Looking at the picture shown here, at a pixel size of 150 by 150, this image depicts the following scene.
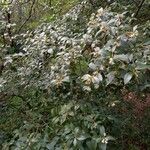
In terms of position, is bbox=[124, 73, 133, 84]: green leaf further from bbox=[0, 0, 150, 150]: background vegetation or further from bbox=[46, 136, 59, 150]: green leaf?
bbox=[46, 136, 59, 150]: green leaf

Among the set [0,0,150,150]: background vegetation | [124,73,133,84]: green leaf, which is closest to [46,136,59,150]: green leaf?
[0,0,150,150]: background vegetation

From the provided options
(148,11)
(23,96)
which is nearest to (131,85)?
(23,96)

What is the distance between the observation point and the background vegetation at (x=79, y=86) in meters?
2.75

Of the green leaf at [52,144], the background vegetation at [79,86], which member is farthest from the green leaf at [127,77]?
the green leaf at [52,144]

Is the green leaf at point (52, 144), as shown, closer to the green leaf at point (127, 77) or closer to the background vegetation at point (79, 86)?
the background vegetation at point (79, 86)

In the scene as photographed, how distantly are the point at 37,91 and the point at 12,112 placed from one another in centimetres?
60

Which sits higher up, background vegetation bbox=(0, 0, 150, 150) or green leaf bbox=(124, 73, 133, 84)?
green leaf bbox=(124, 73, 133, 84)

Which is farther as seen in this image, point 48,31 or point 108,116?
point 48,31

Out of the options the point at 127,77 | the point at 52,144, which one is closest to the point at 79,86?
the point at 52,144

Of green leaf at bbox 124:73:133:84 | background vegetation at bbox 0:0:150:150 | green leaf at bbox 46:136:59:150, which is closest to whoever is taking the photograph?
green leaf at bbox 124:73:133:84

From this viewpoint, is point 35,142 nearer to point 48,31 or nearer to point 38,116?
point 38,116

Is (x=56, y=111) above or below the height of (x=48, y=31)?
below

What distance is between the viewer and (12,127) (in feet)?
14.6

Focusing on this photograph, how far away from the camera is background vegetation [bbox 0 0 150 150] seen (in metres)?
2.75
